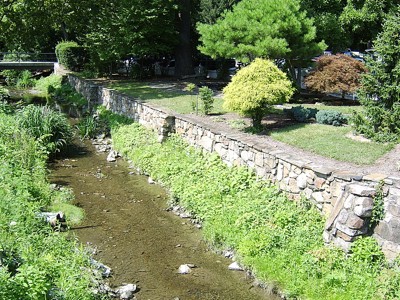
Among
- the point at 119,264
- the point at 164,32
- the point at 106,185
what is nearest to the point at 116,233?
the point at 119,264

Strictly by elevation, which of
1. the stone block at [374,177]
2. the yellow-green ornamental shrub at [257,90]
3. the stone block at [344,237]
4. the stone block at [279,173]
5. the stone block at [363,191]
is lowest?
the stone block at [344,237]

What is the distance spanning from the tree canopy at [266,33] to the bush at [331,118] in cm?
318

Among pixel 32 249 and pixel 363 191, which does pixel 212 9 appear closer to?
pixel 363 191

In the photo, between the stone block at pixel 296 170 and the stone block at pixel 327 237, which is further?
the stone block at pixel 296 170

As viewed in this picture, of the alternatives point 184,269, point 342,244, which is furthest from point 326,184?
point 184,269

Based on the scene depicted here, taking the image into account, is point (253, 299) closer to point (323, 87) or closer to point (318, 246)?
point (318, 246)

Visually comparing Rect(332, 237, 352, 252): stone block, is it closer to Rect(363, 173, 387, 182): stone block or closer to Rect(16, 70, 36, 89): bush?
Rect(363, 173, 387, 182): stone block

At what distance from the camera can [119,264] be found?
27.1ft

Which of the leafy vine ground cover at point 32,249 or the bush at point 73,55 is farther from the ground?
the bush at point 73,55

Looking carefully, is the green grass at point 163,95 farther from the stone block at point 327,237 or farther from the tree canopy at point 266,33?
the stone block at point 327,237

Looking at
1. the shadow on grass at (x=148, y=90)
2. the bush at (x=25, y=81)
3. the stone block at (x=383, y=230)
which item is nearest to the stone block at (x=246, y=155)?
the stone block at (x=383, y=230)

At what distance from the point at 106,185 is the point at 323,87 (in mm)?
8069

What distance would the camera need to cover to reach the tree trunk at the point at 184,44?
24.4 meters

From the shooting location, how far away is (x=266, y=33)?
591 inches
